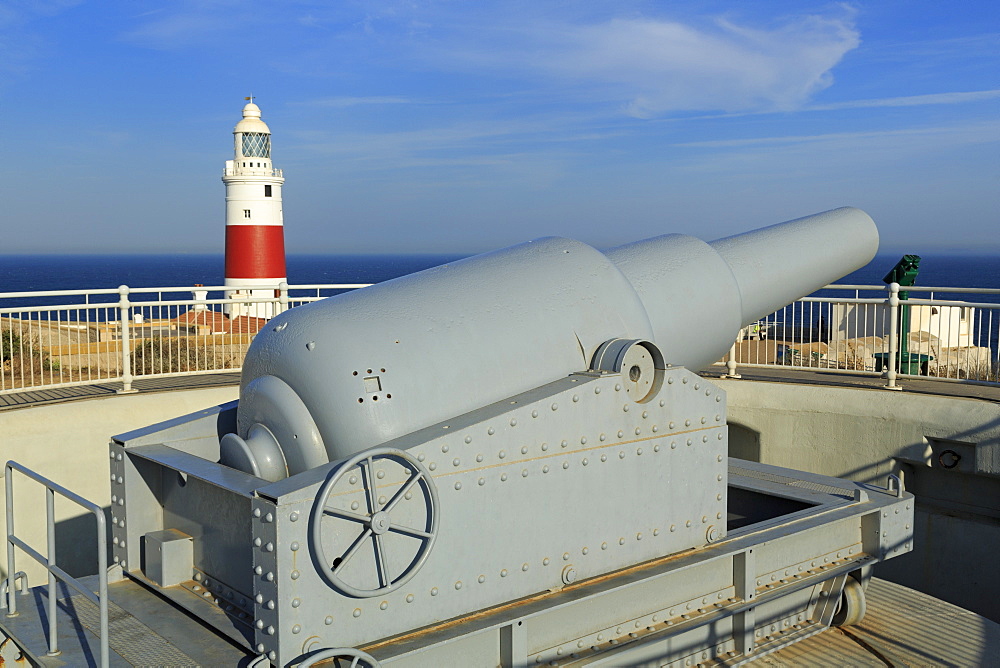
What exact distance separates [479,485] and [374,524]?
52 centimetres

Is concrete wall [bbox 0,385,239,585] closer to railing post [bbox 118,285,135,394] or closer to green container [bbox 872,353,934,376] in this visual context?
railing post [bbox 118,285,135,394]

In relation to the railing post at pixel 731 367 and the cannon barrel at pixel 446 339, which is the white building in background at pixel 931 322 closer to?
the railing post at pixel 731 367

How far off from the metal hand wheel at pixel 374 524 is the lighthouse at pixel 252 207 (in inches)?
1236

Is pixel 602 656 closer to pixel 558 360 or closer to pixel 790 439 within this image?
pixel 558 360

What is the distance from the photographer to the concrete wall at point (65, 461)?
766 cm

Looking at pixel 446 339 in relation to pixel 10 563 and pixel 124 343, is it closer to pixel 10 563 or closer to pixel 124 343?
pixel 10 563

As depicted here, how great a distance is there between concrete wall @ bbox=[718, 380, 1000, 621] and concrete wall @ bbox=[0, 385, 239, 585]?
6223 millimetres

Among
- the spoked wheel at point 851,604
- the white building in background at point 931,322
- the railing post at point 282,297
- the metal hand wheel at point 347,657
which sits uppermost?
the railing post at point 282,297

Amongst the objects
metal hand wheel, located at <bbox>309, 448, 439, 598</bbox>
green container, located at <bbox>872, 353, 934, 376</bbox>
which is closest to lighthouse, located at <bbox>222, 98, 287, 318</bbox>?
green container, located at <bbox>872, 353, 934, 376</bbox>

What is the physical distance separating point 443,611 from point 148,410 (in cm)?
565

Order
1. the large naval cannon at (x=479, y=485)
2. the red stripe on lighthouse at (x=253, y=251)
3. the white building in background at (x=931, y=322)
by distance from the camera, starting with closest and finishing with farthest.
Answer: the large naval cannon at (x=479, y=485), the white building in background at (x=931, y=322), the red stripe on lighthouse at (x=253, y=251)

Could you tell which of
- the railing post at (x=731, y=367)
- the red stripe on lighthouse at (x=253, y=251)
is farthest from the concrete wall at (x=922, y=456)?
the red stripe on lighthouse at (x=253, y=251)

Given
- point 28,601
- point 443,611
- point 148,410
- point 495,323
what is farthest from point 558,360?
point 148,410

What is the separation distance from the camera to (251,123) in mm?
35531
